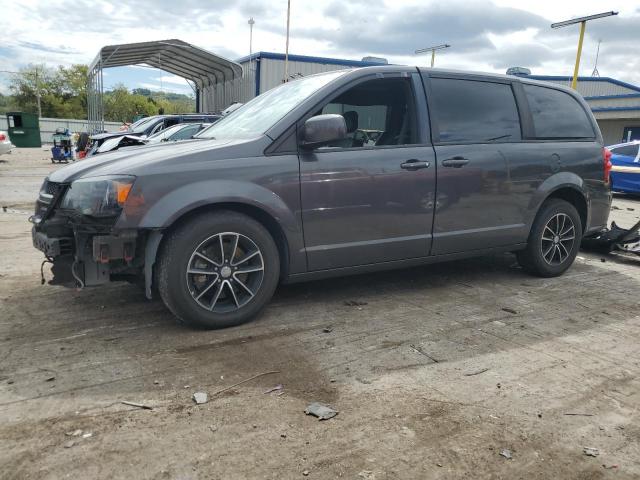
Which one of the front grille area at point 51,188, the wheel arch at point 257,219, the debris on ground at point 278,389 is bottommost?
the debris on ground at point 278,389

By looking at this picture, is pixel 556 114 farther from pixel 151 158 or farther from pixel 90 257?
pixel 90 257

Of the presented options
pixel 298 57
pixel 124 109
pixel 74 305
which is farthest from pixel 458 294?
pixel 124 109

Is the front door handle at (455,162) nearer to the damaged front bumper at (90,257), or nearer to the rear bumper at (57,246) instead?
the damaged front bumper at (90,257)

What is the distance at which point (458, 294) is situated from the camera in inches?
186

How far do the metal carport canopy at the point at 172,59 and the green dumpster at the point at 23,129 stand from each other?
29.9ft

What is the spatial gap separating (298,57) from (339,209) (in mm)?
23700

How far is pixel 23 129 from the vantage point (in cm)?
3212

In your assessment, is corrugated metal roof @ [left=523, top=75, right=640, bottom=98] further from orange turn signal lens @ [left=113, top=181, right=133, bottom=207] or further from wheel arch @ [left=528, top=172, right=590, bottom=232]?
orange turn signal lens @ [left=113, top=181, right=133, bottom=207]

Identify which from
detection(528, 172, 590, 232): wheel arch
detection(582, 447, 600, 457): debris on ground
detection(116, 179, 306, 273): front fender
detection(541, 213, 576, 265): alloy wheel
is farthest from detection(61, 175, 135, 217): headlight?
detection(541, 213, 576, 265): alloy wheel

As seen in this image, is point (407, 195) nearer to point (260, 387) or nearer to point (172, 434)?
point (260, 387)

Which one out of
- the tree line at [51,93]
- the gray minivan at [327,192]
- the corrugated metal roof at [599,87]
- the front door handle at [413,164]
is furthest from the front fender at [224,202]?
the tree line at [51,93]

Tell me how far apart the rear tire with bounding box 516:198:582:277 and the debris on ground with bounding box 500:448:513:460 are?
125 inches

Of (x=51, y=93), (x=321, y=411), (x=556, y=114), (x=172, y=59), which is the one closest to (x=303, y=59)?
(x=172, y=59)

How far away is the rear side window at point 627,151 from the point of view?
1304 centimetres
